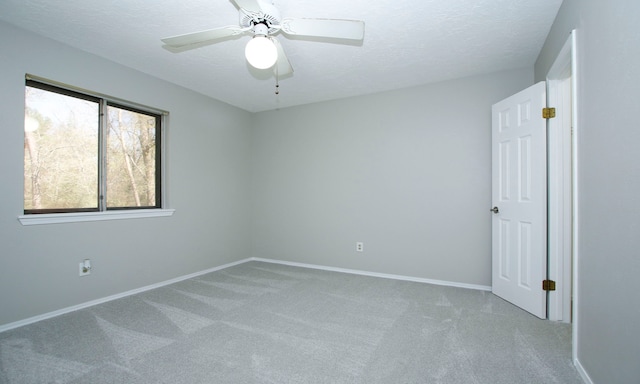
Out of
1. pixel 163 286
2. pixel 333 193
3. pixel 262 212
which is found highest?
pixel 333 193

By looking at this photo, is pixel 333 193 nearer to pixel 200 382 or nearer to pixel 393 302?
pixel 393 302

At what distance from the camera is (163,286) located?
3324 millimetres

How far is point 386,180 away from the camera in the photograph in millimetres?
3732

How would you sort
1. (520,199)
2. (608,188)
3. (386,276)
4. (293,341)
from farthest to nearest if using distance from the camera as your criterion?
(386,276) < (520,199) < (293,341) < (608,188)

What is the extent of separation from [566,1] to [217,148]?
12.9 feet

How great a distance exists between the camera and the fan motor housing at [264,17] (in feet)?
5.63

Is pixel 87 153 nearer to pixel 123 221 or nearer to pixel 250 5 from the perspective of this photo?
pixel 123 221

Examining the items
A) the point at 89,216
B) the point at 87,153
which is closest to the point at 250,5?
the point at 87,153

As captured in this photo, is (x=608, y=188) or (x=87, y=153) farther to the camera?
(x=87, y=153)

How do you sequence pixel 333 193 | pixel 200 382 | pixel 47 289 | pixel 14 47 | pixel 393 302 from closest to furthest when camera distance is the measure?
pixel 200 382 < pixel 14 47 < pixel 47 289 < pixel 393 302 < pixel 333 193

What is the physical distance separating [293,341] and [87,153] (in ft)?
8.87

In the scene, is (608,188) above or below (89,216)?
above

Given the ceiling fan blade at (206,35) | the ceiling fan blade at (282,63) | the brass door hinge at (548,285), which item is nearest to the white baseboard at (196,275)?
the brass door hinge at (548,285)

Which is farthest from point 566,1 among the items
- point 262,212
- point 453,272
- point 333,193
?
point 262,212
